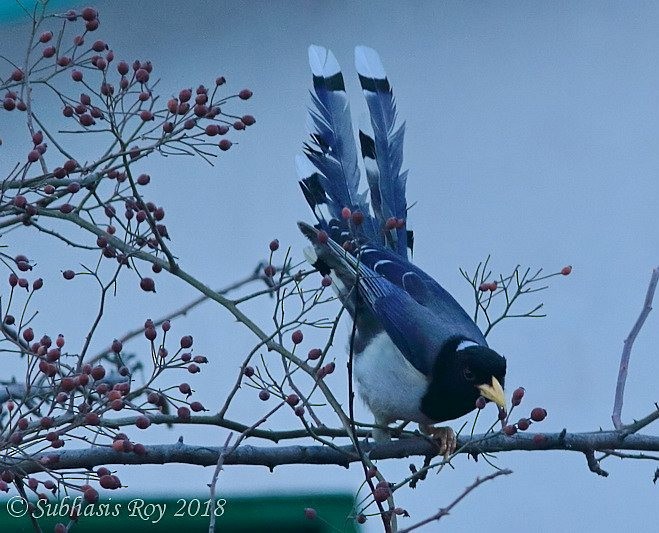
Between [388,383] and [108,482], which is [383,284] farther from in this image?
[108,482]

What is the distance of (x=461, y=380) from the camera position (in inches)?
101

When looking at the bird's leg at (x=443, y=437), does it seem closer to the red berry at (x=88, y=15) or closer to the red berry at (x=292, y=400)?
the red berry at (x=292, y=400)

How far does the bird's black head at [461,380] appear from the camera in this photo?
2520 millimetres

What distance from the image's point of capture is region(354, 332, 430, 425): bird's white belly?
8.74 feet

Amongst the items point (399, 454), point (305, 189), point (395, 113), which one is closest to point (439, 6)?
point (395, 113)

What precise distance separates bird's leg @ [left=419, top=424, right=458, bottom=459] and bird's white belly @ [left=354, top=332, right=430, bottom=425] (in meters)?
0.06

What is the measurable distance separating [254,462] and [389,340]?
0.89 m

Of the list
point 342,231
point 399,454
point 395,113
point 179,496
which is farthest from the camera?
point 179,496

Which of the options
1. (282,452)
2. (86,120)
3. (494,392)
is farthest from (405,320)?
(86,120)

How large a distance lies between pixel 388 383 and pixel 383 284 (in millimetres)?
264

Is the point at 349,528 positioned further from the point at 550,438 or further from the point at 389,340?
the point at 550,438

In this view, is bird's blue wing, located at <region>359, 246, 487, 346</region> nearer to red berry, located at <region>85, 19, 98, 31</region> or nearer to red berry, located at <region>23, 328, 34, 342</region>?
red berry, located at <region>85, 19, 98, 31</region>

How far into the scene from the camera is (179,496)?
3.47 metres

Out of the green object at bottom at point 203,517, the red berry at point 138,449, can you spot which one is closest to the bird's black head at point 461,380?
the green object at bottom at point 203,517
